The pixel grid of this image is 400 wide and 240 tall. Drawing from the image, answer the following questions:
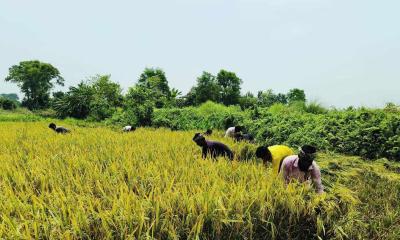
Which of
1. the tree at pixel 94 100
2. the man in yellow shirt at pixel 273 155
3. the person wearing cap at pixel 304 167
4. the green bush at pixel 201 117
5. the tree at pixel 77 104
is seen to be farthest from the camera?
the tree at pixel 77 104

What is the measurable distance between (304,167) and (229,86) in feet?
135

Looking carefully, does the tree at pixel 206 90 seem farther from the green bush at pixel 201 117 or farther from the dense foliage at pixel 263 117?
the green bush at pixel 201 117

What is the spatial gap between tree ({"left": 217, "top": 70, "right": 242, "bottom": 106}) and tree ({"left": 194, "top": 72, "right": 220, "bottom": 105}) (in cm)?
203

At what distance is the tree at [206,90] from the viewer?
3972 centimetres

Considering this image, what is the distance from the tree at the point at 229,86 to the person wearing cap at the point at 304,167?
3911 cm

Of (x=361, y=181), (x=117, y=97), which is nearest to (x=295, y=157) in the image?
(x=361, y=181)

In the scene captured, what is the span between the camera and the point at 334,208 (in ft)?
9.15

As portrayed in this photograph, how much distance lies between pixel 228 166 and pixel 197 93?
119 ft

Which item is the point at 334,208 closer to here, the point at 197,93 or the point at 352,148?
the point at 352,148

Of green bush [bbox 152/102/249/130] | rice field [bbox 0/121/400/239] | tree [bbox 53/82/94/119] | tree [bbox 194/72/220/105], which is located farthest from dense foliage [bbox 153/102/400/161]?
tree [bbox 194/72/220/105]

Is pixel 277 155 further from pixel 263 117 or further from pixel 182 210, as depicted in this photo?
pixel 263 117

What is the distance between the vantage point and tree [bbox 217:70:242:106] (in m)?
42.9

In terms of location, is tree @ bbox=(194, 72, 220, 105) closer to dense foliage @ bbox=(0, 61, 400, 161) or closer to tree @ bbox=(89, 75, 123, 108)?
dense foliage @ bbox=(0, 61, 400, 161)

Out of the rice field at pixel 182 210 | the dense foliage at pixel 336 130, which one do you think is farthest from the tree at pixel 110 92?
the rice field at pixel 182 210
